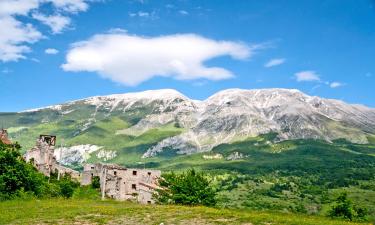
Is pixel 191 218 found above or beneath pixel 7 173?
beneath

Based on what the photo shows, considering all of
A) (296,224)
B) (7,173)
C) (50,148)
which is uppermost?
(50,148)

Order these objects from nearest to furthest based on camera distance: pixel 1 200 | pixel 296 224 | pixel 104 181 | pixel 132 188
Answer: pixel 296 224, pixel 1 200, pixel 104 181, pixel 132 188

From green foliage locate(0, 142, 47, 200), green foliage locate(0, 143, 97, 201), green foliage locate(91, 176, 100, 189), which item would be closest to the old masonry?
green foliage locate(91, 176, 100, 189)

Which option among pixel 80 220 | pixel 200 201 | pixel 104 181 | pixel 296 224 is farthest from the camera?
pixel 104 181

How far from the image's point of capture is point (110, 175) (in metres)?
106

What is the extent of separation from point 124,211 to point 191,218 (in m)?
9.63

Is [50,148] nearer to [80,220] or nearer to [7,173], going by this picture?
[7,173]

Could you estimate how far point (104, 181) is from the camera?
3930 inches

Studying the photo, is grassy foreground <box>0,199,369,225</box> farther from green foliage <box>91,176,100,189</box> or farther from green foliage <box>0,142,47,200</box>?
green foliage <box>91,176,100,189</box>

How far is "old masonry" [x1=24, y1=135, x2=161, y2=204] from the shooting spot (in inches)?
4134

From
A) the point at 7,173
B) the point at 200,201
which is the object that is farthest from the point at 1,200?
the point at 200,201

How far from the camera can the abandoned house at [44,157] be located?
11144 cm

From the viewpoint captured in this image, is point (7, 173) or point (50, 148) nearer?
point (7, 173)

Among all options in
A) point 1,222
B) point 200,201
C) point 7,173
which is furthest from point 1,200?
point 200,201
